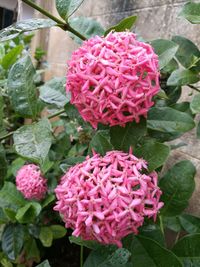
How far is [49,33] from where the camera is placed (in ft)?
9.21

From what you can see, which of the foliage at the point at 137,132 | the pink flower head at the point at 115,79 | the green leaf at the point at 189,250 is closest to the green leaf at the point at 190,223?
the foliage at the point at 137,132

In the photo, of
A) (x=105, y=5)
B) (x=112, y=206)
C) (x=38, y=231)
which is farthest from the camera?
(x=105, y=5)

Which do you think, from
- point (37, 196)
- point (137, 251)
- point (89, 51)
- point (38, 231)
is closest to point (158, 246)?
point (137, 251)

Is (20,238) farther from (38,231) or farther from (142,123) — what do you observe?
(142,123)

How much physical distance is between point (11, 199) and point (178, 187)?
75 centimetres

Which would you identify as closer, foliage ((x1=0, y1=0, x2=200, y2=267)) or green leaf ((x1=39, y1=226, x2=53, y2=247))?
foliage ((x1=0, y1=0, x2=200, y2=267))

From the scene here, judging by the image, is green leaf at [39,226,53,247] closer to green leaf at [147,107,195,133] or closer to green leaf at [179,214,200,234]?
green leaf at [179,214,200,234]

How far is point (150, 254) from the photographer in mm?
667

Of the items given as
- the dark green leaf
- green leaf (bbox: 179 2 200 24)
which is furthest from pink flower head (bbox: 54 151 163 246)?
the dark green leaf

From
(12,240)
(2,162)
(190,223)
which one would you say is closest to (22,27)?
(2,162)

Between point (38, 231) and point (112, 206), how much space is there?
2.96 ft

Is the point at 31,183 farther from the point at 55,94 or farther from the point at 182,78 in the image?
the point at 182,78

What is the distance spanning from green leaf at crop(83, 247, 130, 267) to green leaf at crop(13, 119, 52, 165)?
247mm

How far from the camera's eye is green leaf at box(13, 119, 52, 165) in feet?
2.15
